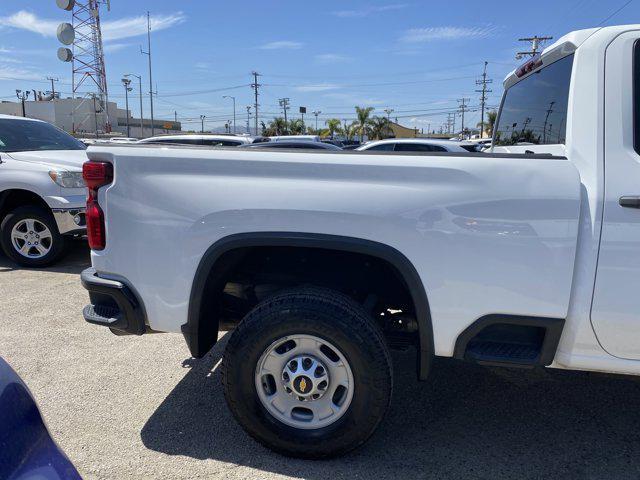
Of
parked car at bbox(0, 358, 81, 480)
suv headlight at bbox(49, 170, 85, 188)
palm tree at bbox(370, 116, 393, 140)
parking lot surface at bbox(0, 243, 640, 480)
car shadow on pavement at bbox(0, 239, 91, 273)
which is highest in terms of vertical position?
palm tree at bbox(370, 116, 393, 140)

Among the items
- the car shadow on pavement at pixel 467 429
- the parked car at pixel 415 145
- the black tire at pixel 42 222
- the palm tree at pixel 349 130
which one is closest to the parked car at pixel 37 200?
the black tire at pixel 42 222

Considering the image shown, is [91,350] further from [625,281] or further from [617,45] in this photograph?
[617,45]

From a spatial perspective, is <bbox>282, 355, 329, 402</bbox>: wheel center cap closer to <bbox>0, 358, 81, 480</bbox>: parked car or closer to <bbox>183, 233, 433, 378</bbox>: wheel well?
<bbox>183, 233, 433, 378</bbox>: wheel well

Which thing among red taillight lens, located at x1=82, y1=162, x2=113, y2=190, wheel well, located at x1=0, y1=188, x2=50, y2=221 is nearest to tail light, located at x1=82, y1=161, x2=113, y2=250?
red taillight lens, located at x1=82, y1=162, x2=113, y2=190

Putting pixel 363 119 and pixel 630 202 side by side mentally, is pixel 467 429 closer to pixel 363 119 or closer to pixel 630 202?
pixel 630 202

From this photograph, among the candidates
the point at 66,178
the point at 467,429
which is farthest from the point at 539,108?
the point at 66,178

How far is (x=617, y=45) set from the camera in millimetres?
2199

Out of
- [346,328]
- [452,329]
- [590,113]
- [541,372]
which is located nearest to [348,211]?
[346,328]

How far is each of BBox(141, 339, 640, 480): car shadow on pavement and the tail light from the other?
Result: 114 centimetres

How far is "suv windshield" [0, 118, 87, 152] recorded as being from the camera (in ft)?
21.1

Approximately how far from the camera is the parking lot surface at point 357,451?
2.51 meters

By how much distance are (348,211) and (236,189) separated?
22.4 inches

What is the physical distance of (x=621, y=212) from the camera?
2104 millimetres

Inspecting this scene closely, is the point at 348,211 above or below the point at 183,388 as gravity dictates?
above
